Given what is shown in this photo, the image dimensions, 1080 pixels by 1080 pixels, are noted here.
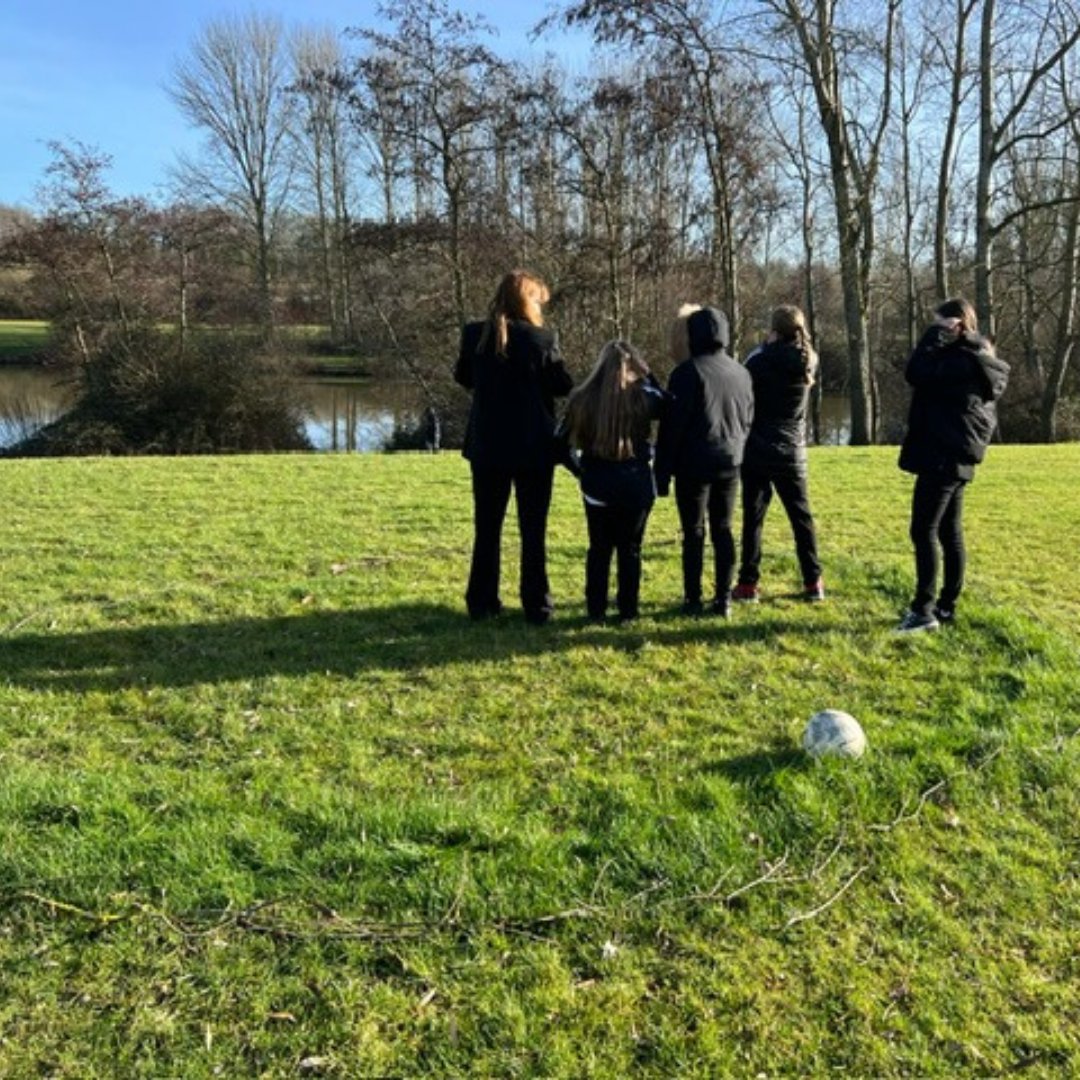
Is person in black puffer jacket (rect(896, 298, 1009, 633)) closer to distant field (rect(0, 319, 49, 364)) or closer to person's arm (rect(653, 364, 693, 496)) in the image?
person's arm (rect(653, 364, 693, 496))

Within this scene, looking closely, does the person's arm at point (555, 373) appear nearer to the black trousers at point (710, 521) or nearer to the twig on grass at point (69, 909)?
the black trousers at point (710, 521)

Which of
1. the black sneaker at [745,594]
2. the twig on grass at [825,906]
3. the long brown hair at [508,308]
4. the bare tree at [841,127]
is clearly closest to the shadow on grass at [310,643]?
the black sneaker at [745,594]

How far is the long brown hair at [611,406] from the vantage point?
498 centimetres

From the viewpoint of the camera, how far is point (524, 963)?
8.66ft

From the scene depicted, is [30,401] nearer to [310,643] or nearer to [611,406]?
[310,643]

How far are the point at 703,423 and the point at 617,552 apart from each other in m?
0.91

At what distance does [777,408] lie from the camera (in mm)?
5539

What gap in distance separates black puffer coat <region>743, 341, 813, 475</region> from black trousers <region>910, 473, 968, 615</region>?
2.50ft

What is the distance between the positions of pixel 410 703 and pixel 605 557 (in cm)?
160

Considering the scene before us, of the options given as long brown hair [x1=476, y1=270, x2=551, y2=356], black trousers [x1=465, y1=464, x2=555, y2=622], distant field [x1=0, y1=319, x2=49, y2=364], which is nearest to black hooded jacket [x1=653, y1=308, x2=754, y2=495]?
black trousers [x1=465, y1=464, x2=555, y2=622]

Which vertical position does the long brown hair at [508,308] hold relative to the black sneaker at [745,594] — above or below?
above

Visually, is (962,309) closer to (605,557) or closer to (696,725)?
(605,557)

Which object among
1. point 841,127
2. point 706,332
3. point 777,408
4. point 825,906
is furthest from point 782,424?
point 841,127

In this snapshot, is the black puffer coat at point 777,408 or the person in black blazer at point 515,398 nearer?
the person in black blazer at point 515,398
